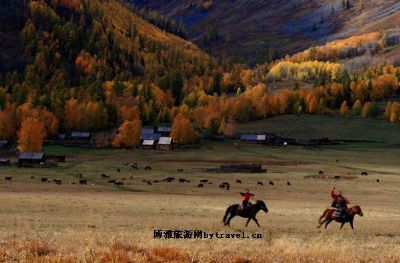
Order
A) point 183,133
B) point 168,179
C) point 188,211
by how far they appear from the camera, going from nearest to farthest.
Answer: point 188,211, point 168,179, point 183,133

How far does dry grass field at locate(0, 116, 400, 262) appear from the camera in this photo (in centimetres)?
2141

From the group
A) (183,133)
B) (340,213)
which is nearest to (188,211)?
(340,213)

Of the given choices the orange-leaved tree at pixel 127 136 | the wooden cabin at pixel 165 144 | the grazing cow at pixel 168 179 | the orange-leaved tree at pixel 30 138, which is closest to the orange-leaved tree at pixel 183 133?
the wooden cabin at pixel 165 144

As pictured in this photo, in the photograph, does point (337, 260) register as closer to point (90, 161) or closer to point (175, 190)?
point (175, 190)

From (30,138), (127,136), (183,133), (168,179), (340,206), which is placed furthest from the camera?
(183,133)

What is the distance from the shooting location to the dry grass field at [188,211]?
21.4 m

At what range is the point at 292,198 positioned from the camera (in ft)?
221

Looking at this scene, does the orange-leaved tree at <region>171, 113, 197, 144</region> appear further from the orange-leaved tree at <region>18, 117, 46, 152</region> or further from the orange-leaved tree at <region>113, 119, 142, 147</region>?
the orange-leaved tree at <region>18, 117, 46, 152</region>

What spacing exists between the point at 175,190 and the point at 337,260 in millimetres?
53758

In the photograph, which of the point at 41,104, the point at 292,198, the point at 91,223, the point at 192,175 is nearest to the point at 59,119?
the point at 41,104

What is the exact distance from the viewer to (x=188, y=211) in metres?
47.0

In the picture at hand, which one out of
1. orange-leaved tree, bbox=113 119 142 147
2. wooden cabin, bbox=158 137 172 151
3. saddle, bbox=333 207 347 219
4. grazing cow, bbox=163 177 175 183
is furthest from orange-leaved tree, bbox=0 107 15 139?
saddle, bbox=333 207 347 219

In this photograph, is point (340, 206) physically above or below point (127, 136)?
below

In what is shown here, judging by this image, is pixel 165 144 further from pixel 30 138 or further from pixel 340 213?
pixel 340 213
